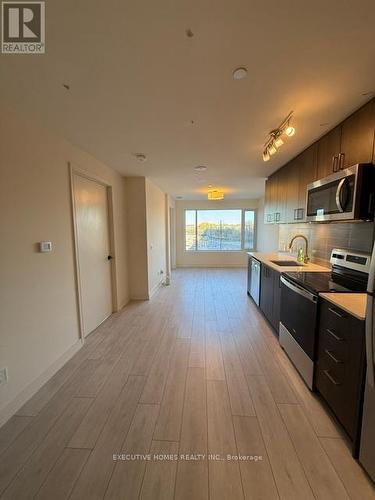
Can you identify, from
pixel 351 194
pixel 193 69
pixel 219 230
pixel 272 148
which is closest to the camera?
pixel 193 69

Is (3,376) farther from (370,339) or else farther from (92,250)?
(370,339)

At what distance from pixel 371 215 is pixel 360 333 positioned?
3.16 ft

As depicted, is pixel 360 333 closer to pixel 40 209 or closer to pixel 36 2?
pixel 36 2

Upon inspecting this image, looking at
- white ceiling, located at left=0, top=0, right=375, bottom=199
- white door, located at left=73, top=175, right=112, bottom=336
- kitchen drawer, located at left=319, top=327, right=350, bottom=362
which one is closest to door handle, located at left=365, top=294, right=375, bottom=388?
kitchen drawer, located at left=319, top=327, right=350, bottom=362

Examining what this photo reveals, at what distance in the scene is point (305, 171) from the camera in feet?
8.90

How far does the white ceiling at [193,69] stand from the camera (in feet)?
3.28

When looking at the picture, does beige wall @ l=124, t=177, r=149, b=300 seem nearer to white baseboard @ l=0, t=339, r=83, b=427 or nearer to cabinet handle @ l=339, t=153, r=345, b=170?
white baseboard @ l=0, t=339, r=83, b=427

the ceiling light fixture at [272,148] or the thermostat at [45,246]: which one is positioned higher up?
the ceiling light fixture at [272,148]

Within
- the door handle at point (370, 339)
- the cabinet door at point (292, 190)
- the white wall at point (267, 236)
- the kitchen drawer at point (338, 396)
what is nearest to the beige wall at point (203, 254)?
the white wall at point (267, 236)

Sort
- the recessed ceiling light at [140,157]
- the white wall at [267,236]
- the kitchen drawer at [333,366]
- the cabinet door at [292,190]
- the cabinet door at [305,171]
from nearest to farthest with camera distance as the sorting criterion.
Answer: the kitchen drawer at [333,366] < the cabinet door at [305,171] < the recessed ceiling light at [140,157] < the cabinet door at [292,190] < the white wall at [267,236]

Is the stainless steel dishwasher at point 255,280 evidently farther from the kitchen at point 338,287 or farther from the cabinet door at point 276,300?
the cabinet door at point 276,300

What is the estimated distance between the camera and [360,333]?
1.28 meters

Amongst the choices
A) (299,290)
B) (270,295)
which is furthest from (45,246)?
(270,295)

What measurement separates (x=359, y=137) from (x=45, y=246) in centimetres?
291
